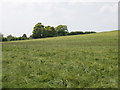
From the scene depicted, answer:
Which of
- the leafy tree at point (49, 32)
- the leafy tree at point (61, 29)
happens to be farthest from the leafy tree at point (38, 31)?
the leafy tree at point (61, 29)

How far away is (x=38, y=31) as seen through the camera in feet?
379

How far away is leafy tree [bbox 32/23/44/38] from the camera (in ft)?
381

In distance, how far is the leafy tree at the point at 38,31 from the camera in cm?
11612

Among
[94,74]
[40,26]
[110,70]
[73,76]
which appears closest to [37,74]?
[73,76]

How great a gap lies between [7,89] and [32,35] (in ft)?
380

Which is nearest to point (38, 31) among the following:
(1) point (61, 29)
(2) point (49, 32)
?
(2) point (49, 32)

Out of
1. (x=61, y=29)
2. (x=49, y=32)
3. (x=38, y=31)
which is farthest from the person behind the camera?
(x=61, y=29)

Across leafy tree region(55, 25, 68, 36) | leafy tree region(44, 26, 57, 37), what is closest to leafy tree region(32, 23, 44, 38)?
leafy tree region(44, 26, 57, 37)

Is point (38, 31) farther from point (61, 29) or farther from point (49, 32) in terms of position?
point (61, 29)

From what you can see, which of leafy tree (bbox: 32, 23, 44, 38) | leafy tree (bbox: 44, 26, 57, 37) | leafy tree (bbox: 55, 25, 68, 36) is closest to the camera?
leafy tree (bbox: 32, 23, 44, 38)

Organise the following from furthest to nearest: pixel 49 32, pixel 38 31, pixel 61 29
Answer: pixel 61 29, pixel 49 32, pixel 38 31

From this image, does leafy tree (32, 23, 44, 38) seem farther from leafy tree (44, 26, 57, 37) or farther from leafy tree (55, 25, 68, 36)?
leafy tree (55, 25, 68, 36)

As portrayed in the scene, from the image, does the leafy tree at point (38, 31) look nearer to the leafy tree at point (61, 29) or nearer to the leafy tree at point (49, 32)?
the leafy tree at point (49, 32)

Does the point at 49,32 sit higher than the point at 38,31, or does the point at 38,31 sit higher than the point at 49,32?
the point at 38,31
